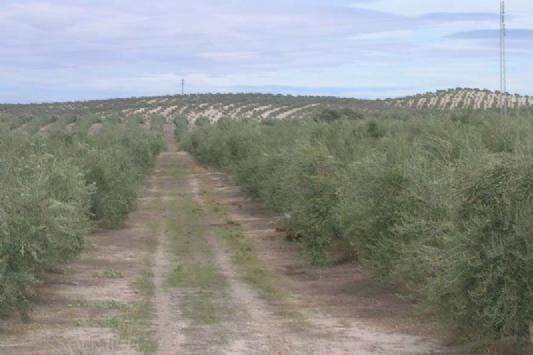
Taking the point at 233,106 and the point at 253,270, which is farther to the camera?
the point at 233,106

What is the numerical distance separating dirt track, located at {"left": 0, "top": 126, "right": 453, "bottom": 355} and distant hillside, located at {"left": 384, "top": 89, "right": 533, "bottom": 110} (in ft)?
252

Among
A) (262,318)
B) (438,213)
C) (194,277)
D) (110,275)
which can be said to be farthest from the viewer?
(110,275)

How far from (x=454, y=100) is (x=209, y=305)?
99.7 m

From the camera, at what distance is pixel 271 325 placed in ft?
53.9

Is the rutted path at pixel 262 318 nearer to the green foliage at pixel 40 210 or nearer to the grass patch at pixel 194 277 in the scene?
the grass patch at pixel 194 277

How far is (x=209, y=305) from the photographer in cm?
1866

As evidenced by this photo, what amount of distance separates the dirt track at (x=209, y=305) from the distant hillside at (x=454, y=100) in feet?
252

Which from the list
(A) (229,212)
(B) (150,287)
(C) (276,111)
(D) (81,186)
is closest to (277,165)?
(A) (229,212)

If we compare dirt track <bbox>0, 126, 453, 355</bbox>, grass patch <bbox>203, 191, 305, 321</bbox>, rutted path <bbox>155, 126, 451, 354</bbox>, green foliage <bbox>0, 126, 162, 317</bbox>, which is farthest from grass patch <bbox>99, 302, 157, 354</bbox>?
grass patch <bbox>203, 191, 305, 321</bbox>

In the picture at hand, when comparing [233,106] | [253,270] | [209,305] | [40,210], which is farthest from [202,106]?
[40,210]

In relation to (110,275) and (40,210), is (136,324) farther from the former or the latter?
(110,275)

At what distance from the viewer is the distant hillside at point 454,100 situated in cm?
10709

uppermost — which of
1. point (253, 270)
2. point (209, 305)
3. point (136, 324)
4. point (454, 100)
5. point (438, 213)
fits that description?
point (454, 100)

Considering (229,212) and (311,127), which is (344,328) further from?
(311,127)
